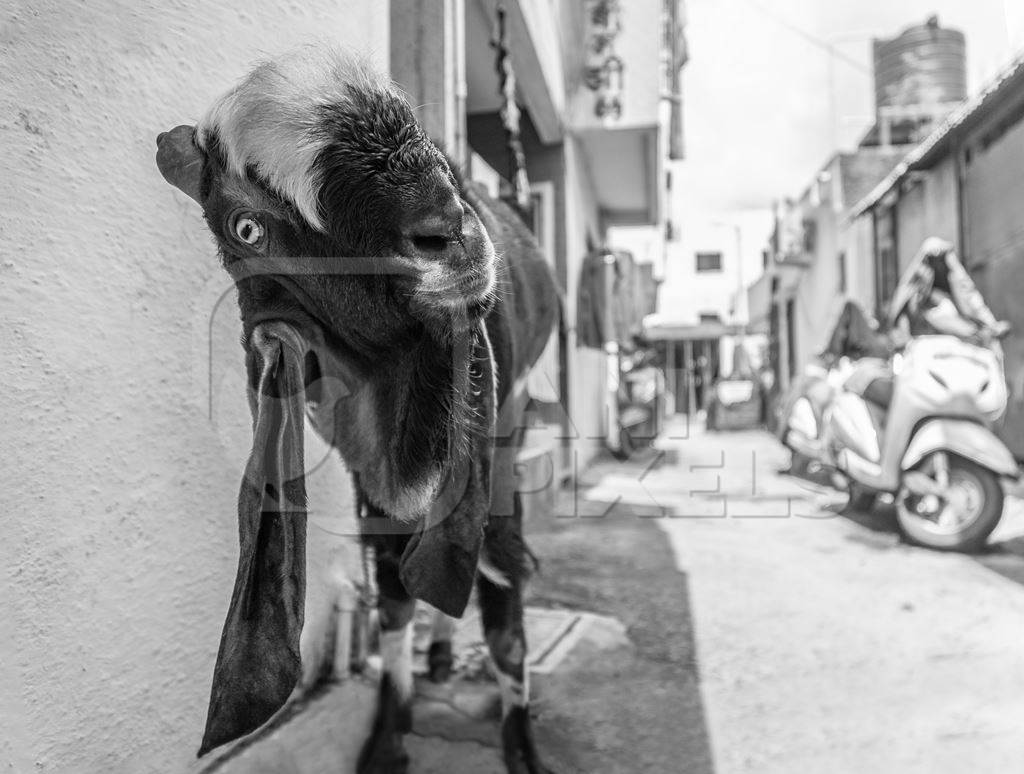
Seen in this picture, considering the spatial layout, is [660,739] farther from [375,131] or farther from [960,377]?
[960,377]

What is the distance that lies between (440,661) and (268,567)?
1709 millimetres

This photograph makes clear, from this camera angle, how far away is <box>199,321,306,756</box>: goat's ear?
3.31ft

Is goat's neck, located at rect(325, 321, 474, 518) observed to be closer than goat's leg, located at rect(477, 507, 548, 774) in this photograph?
Yes

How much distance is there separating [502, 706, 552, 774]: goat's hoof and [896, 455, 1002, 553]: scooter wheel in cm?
348

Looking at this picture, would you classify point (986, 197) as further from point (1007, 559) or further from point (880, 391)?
point (1007, 559)

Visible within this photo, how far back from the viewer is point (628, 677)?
2.64 meters

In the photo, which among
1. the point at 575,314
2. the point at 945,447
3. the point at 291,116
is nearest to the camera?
the point at 291,116

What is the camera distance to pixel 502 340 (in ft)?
5.40

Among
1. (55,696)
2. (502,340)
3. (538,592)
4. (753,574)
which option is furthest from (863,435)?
(55,696)

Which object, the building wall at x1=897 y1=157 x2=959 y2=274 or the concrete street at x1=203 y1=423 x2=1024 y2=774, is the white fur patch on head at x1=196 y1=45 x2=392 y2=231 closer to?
the concrete street at x1=203 y1=423 x2=1024 y2=774

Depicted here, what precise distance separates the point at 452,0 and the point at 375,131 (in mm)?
2176

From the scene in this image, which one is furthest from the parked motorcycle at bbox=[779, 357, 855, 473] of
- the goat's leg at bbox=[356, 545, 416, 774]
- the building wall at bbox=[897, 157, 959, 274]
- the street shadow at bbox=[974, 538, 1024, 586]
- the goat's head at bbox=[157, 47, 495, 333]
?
→ the goat's head at bbox=[157, 47, 495, 333]

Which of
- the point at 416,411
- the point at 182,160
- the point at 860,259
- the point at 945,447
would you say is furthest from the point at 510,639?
the point at 860,259

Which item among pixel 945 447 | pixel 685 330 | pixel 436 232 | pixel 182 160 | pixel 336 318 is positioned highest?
pixel 685 330
